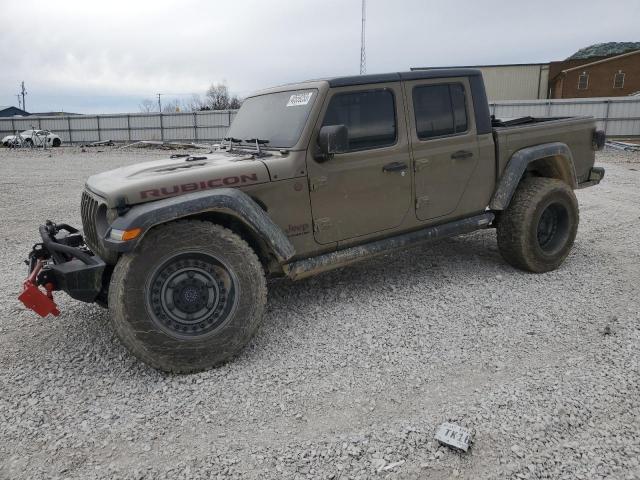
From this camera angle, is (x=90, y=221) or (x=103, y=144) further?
(x=103, y=144)

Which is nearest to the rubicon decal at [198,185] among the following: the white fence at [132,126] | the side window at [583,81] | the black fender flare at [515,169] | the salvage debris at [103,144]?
the black fender flare at [515,169]

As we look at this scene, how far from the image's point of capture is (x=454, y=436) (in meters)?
2.60

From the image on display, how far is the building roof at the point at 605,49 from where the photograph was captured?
40025 millimetres

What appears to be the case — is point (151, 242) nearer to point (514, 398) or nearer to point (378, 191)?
point (378, 191)

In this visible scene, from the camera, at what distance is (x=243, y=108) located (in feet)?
15.7

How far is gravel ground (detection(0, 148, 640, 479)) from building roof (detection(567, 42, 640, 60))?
4213 centimetres

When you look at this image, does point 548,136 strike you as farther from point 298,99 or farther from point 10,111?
point 10,111

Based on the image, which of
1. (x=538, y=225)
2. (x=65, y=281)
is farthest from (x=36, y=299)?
(x=538, y=225)

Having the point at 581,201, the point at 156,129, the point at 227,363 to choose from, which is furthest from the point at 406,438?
the point at 156,129

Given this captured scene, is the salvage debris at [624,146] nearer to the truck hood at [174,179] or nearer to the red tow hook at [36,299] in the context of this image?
the truck hood at [174,179]

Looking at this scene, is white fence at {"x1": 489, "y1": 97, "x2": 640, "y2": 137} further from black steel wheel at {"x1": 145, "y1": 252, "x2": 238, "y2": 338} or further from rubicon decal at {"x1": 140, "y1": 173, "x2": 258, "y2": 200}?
black steel wheel at {"x1": 145, "y1": 252, "x2": 238, "y2": 338}

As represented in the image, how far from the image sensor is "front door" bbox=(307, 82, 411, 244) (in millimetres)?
3840

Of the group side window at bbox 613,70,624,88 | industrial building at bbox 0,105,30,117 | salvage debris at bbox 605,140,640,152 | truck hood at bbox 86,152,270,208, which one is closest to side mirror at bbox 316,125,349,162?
truck hood at bbox 86,152,270,208

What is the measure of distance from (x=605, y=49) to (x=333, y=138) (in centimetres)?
4771
